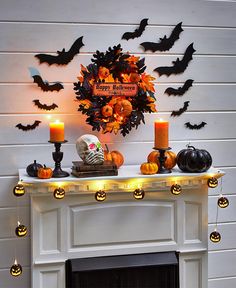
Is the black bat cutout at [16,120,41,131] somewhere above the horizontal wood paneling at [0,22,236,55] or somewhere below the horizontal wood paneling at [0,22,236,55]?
below

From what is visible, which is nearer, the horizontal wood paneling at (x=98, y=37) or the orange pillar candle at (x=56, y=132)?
the orange pillar candle at (x=56, y=132)

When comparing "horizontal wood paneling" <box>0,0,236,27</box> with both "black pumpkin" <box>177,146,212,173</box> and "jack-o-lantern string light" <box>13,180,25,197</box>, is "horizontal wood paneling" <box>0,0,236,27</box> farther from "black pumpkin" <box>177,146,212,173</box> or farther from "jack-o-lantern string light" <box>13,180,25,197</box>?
"jack-o-lantern string light" <box>13,180,25,197</box>

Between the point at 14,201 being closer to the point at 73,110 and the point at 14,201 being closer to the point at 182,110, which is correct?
the point at 73,110

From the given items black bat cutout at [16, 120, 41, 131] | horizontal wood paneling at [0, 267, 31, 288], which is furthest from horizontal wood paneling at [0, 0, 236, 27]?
horizontal wood paneling at [0, 267, 31, 288]

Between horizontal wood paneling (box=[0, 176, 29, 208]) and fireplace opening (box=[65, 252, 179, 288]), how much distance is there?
385 mm

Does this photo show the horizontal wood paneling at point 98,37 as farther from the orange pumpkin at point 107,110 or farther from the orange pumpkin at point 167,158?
the orange pumpkin at point 167,158

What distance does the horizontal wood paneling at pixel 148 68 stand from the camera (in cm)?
228

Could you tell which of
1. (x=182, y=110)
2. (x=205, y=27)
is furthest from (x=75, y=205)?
(x=205, y=27)

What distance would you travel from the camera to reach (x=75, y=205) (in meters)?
2.22

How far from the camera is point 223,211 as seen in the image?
8.51 ft

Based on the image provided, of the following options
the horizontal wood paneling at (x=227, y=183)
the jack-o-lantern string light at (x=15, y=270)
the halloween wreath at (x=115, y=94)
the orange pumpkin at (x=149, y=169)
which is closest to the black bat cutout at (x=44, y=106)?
the halloween wreath at (x=115, y=94)

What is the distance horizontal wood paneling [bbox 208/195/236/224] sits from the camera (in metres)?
2.57

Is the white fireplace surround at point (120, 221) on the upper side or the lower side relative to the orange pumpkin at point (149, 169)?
lower

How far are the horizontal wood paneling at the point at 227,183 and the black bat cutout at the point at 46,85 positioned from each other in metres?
1.00
